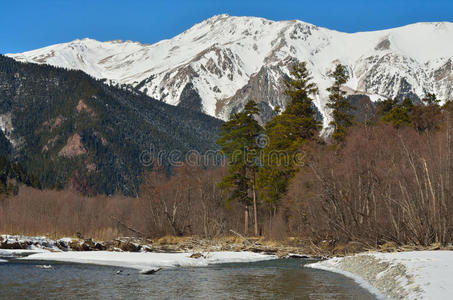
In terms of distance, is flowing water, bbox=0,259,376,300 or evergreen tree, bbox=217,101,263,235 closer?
flowing water, bbox=0,259,376,300

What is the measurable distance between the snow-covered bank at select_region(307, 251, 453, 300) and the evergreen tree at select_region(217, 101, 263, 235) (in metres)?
33.0

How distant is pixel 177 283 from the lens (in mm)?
26922

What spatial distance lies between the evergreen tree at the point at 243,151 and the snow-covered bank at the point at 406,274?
33.0 metres

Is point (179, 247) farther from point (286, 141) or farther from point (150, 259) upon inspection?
point (150, 259)

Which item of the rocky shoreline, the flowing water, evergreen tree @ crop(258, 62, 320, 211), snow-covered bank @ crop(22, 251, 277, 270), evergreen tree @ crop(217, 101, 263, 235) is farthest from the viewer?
evergreen tree @ crop(217, 101, 263, 235)

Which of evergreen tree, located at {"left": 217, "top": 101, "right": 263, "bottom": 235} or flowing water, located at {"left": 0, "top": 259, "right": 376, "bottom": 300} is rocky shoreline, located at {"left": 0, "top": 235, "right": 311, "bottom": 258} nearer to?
evergreen tree, located at {"left": 217, "top": 101, "right": 263, "bottom": 235}

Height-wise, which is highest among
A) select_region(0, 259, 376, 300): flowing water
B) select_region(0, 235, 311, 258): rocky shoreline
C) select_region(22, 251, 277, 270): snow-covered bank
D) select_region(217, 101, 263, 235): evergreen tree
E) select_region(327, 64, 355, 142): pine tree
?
select_region(327, 64, 355, 142): pine tree

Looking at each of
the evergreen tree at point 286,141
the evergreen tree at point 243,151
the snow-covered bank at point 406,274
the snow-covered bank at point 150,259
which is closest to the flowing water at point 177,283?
the snow-covered bank at point 406,274

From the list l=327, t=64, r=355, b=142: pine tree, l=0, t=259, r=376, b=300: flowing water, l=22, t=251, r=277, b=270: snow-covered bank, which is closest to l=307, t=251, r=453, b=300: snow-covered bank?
l=0, t=259, r=376, b=300: flowing water

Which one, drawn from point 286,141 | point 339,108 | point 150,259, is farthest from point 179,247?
point 339,108

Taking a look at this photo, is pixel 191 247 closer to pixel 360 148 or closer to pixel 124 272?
pixel 360 148

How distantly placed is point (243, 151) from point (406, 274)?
4262 cm

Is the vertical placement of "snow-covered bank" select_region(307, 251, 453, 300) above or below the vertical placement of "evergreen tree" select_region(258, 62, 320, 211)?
below

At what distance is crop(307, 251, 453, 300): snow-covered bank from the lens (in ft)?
60.2
